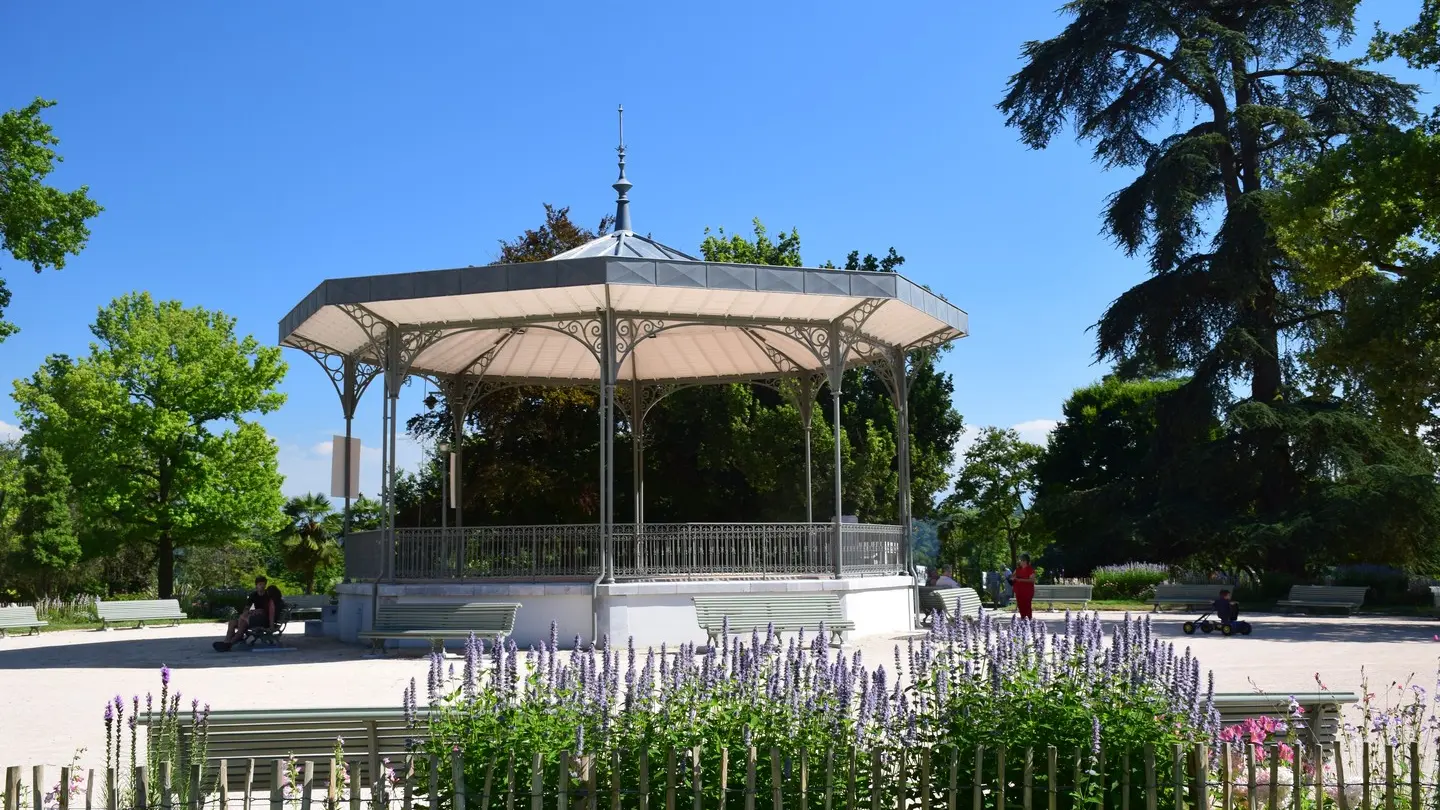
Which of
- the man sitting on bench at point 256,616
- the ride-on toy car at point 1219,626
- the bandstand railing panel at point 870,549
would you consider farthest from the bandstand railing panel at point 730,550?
the ride-on toy car at point 1219,626

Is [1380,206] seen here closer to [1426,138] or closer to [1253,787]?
[1426,138]


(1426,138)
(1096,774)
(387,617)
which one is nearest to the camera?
(1096,774)

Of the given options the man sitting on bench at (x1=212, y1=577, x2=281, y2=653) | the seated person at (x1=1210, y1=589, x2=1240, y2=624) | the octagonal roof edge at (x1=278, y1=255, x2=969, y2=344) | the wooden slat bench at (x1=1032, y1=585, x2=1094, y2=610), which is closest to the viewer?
the octagonal roof edge at (x1=278, y1=255, x2=969, y2=344)

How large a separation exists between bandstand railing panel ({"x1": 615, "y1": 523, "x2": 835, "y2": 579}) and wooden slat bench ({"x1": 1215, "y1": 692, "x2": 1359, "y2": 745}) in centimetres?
1135

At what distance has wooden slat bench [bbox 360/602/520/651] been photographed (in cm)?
1727

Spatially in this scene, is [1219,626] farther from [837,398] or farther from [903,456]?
[837,398]

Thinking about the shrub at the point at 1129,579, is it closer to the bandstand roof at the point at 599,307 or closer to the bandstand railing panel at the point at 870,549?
the bandstand roof at the point at 599,307

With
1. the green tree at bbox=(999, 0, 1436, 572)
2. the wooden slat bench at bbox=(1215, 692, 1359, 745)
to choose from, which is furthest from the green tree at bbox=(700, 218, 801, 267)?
the wooden slat bench at bbox=(1215, 692, 1359, 745)

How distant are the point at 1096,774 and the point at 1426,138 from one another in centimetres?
2031

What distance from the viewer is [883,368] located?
74.1ft

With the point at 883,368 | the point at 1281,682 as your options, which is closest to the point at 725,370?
the point at 883,368

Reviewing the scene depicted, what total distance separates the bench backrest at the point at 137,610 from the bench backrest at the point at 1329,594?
24752mm

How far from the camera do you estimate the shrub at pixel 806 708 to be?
18.7ft

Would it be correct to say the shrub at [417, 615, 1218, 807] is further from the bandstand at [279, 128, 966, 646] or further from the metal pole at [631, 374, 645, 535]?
the metal pole at [631, 374, 645, 535]
